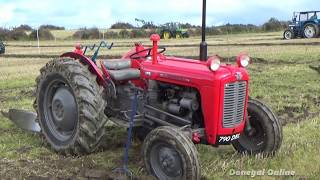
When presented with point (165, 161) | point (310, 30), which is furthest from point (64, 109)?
point (310, 30)

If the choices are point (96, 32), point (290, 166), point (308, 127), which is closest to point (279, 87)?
point (308, 127)

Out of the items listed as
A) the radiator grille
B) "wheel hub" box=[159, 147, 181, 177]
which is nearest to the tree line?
the radiator grille

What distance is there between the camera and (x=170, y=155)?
17.3 feet

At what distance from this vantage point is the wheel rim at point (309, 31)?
3622cm

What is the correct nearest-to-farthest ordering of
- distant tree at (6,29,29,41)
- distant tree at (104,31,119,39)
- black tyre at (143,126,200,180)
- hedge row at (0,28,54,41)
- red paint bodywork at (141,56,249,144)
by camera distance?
black tyre at (143,126,200,180) → red paint bodywork at (141,56,249,144) → hedge row at (0,28,54,41) → distant tree at (104,31,119,39) → distant tree at (6,29,29,41)

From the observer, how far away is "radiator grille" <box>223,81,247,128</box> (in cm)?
541

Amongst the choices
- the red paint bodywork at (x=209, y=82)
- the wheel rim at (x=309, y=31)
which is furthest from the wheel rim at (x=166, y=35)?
the red paint bodywork at (x=209, y=82)

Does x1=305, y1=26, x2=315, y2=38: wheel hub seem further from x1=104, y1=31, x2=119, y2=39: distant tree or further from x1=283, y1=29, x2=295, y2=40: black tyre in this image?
x1=104, y1=31, x2=119, y2=39: distant tree

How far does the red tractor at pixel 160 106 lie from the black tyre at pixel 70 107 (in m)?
0.01

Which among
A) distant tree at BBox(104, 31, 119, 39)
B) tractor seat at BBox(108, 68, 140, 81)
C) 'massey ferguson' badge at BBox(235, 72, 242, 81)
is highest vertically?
'massey ferguson' badge at BBox(235, 72, 242, 81)

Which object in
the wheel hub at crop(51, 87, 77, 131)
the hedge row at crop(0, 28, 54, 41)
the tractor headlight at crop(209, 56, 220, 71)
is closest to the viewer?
the tractor headlight at crop(209, 56, 220, 71)

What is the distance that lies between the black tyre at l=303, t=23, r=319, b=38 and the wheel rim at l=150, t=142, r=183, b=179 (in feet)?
107

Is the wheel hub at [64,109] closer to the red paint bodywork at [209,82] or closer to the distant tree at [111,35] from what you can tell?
the red paint bodywork at [209,82]

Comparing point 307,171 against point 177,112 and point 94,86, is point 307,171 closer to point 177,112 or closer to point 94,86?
point 177,112
